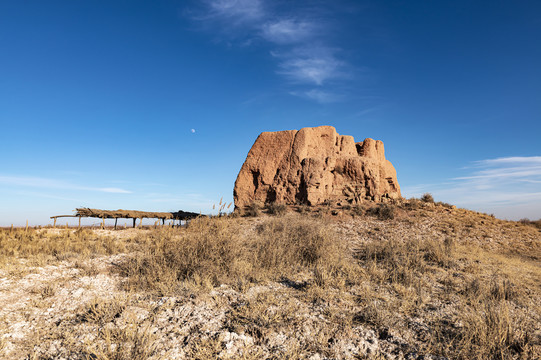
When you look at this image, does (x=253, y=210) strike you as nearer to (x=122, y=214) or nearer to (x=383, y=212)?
(x=383, y=212)

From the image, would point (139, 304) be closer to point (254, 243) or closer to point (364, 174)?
point (254, 243)

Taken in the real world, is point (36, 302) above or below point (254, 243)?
below

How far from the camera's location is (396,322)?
4.05m

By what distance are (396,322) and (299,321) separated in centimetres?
139

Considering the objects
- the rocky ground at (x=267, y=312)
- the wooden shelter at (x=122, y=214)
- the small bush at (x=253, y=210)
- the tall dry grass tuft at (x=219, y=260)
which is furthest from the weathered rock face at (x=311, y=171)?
the rocky ground at (x=267, y=312)

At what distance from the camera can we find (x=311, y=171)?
18.8 meters

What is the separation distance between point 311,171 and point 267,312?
593 inches

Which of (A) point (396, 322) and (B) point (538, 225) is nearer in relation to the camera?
(A) point (396, 322)

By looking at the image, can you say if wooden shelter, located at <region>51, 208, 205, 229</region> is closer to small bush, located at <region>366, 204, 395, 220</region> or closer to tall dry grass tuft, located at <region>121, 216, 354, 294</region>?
tall dry grass tuft, located at <region>121, 216, 354, 294</region>

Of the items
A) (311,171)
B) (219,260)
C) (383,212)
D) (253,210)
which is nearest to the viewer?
(219,260)

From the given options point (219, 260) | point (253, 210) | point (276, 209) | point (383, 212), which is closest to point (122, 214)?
point (253, 210)

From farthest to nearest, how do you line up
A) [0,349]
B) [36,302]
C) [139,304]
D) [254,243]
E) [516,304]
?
[254,243] → [516,304] → [36,302] → [139,304] → [0,349]

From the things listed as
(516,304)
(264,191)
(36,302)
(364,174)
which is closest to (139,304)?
(36,302)

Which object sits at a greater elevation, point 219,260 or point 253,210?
point 253,210
